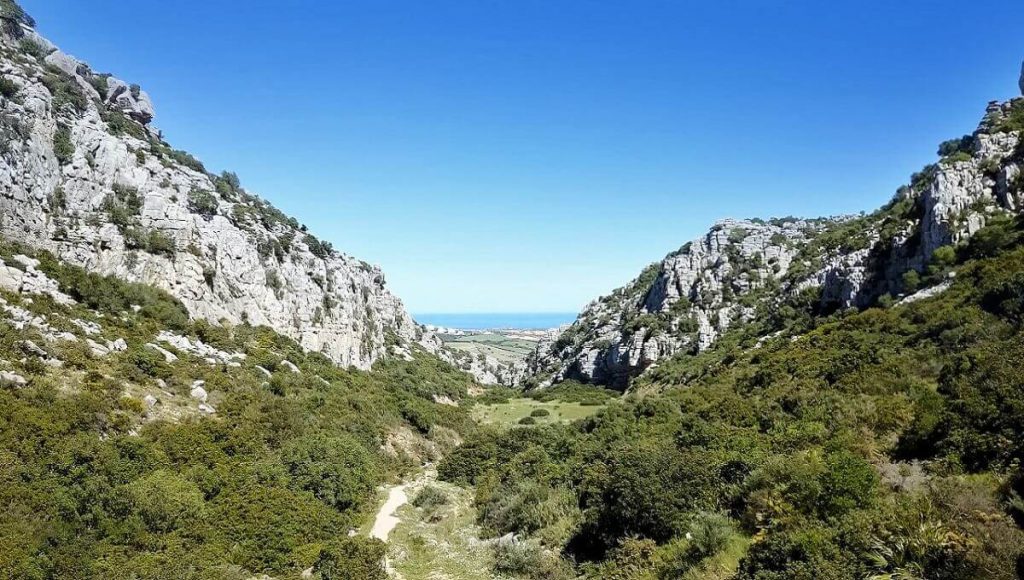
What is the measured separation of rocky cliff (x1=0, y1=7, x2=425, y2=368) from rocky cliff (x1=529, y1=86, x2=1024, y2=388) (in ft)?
124

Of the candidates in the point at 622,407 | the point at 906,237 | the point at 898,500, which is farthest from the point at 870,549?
the point at 906,237

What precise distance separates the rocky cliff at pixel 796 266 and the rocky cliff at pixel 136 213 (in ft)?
124

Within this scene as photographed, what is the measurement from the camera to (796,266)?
6881cm

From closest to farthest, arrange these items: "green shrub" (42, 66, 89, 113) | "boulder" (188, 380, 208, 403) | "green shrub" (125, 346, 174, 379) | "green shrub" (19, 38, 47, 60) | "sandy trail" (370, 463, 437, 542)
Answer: "sandy trail" (370, 463, 437, 542) → "green shrub" (125, 346, 174, 379) → "boulder" (188, 380, 208, 403) → "green shrub" (42, 66, 89, 113) → "green shrub" (19, 38, 47, 60)

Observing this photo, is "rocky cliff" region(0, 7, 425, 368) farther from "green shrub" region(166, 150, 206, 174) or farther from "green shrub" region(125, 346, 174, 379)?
"green shrub" region(125, 346, 174, 379)

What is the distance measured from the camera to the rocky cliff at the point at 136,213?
36500 mm

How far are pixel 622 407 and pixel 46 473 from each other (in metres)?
32.9

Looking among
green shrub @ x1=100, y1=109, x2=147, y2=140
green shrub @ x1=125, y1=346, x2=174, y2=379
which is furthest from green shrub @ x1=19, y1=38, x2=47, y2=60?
green shrub @ x1=125, y1=346, x2=174, y2=379

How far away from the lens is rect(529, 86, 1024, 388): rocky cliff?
35.6 meters

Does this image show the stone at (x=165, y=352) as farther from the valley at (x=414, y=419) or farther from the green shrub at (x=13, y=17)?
the green shrub at (x=13, y=17)

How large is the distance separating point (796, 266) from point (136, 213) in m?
75.9

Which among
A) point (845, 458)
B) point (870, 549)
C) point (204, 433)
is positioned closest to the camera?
point (870, 549)

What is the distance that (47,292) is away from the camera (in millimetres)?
29328

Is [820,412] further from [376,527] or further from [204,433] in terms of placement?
[204,433]
